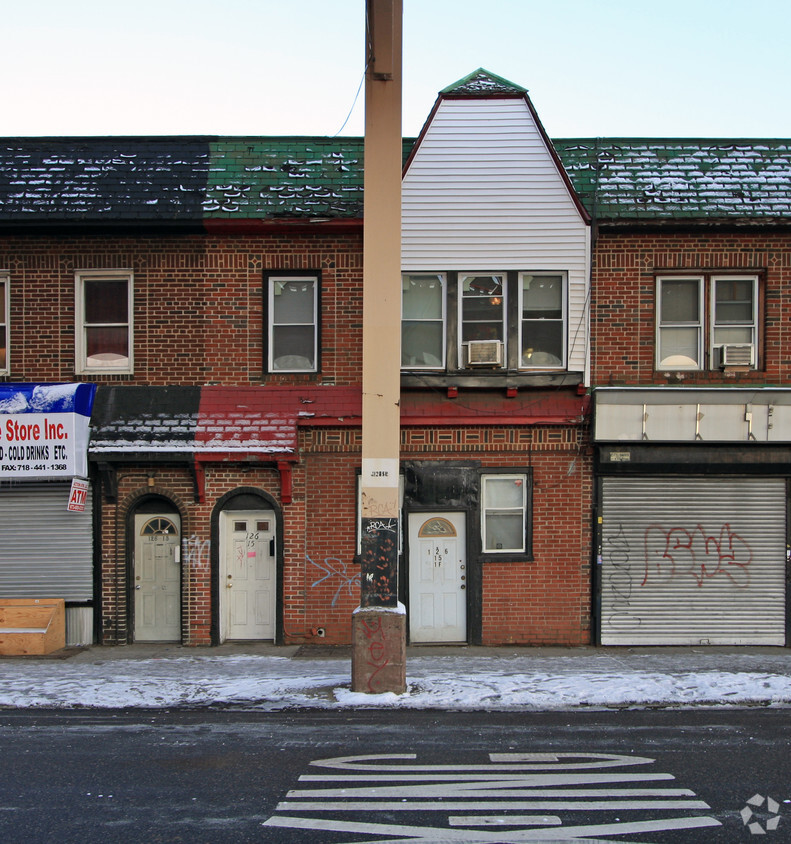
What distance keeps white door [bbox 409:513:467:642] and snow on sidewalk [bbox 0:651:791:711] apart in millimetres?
1054

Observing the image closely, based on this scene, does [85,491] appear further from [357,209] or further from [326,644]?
[357,209]

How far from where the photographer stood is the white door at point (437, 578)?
41.3 feet

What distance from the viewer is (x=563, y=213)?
12.5 metres

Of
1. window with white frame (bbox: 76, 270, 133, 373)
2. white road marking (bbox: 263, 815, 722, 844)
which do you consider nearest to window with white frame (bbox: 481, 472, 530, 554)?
window with white frame (bbox: 76, 270, 133, 373)

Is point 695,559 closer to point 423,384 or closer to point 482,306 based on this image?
point 423,384

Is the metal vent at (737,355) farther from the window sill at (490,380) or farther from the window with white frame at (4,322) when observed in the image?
the window with white frame at (4,322)

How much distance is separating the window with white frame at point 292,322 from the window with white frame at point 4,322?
410cm

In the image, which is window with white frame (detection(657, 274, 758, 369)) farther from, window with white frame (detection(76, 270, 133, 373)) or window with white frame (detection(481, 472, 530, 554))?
window with white frame (detection(76, 270, 133, 373))

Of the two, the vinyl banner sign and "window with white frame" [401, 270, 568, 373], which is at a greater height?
"window with white frame" [401, 270, 568, 373]

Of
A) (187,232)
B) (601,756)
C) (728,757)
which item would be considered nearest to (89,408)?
(187,232)

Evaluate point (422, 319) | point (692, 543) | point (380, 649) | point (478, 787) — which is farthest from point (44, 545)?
point (692, 543)

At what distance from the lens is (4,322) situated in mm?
12945

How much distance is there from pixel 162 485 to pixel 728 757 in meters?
8.65

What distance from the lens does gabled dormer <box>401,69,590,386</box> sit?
12516 mm
